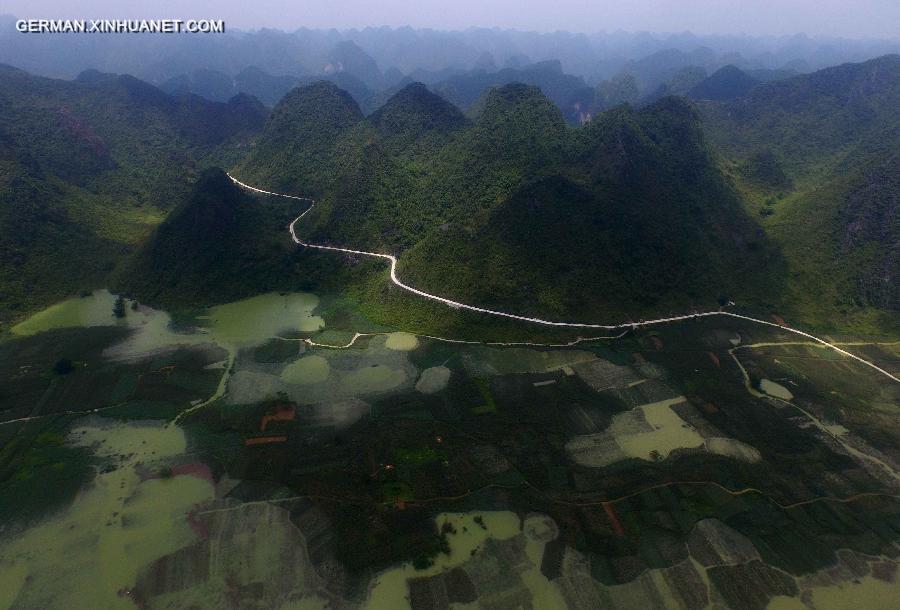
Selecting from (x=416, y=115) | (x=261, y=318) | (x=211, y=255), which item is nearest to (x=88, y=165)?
(x=211, y=255)

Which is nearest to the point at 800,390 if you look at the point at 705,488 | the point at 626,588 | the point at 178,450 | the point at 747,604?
the point at 705,488

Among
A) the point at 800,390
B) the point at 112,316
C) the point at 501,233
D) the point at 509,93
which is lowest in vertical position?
the point at 112,316

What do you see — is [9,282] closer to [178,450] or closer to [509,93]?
[178,450]

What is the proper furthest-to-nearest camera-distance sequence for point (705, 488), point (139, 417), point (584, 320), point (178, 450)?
point (584, 320) → point (139, 417) → point (178, 450) → point (705, 488)

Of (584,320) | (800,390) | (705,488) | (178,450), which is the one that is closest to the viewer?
(705,488)

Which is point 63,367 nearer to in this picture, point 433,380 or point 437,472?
point 433,380

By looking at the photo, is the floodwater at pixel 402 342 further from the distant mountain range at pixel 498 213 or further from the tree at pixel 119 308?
the tree at pixel 119 308

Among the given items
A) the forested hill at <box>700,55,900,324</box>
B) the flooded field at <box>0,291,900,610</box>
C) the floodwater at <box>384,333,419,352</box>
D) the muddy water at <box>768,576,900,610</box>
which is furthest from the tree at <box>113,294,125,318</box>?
the forested hill at <box>700,55,900,324</box>
